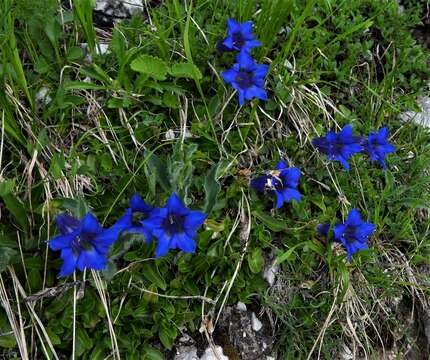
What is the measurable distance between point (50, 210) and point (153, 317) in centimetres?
52

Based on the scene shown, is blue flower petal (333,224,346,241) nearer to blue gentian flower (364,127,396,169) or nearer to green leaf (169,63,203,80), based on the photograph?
blue gentian flower (364,127,396,169)

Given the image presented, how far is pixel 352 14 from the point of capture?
2.87 m

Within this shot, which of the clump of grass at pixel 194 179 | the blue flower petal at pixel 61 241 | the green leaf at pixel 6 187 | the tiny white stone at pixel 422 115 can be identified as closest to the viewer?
the blue flower petal at pixel 61 241

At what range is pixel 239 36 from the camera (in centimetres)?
238

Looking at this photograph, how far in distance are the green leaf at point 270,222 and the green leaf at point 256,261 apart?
115 millimetres

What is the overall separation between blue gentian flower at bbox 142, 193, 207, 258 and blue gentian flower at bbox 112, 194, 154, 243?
0.22ft

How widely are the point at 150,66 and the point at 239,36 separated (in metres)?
0.43

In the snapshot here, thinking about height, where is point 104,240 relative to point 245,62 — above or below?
below

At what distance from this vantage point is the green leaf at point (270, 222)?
2.25 metres


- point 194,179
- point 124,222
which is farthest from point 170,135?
point 124,222

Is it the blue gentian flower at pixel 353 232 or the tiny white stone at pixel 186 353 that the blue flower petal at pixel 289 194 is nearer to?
the blue gentian flower at pixel 353 232

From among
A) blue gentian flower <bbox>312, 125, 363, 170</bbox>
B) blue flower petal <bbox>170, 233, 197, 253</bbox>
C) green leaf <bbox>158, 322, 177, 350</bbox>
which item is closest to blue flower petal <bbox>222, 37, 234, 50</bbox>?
blue gentian flower <bbox>312, 125, 363, 170</bbox>

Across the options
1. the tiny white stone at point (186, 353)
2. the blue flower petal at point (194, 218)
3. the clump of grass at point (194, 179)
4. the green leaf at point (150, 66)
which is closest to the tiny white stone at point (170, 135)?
the clump of grass at point (194, 179)

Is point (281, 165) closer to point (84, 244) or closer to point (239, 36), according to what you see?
point (239, 36)
